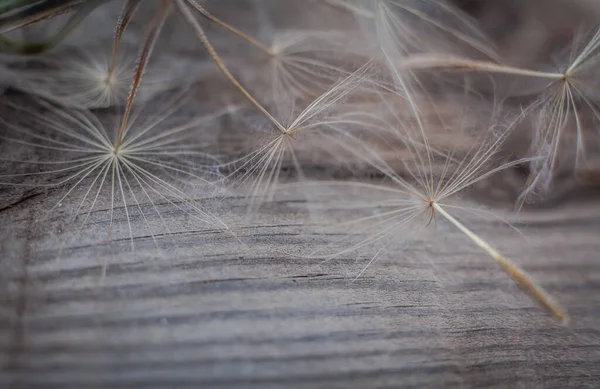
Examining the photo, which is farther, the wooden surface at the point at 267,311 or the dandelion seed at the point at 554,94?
the dandelion seed at the point at 554,94

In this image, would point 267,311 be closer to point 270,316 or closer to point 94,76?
point 270,316

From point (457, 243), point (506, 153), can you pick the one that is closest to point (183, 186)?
point (457, 243)

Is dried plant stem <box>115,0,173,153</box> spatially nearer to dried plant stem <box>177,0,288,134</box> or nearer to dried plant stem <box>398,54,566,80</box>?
dried plant stem <box>177,0,288,134</box>

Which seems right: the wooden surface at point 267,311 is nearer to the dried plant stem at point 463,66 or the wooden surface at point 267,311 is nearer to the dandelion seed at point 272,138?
the dandelion seed at point 272,138

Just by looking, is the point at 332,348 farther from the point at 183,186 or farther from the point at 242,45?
the point at 242,45

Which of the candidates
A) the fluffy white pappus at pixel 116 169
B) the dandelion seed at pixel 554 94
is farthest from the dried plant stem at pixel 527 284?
the fluffy white pappus at pixel 116 169
